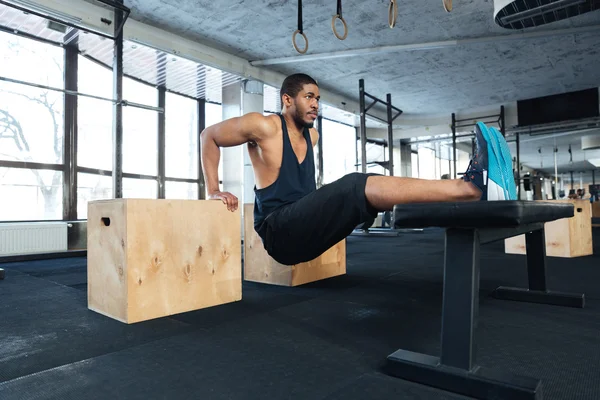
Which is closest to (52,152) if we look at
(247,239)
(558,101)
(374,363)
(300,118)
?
(247,239)

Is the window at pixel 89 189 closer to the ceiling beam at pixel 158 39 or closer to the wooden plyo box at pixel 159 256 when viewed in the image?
the ceiling beam at pixel 158 39

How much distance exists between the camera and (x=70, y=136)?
4.69 meters

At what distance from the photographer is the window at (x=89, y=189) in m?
4.81

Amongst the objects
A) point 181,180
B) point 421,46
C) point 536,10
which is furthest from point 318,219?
point 181,180

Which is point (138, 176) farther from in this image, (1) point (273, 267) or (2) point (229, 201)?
(2) point (229, 201)

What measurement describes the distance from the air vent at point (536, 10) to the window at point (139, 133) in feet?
14.5

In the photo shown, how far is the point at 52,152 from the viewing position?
4.57 m

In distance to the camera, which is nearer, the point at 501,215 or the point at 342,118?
the point at 501,215

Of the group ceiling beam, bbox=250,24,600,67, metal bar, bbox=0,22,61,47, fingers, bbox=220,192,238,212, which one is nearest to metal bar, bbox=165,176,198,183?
ceiling beam, bbox=250,24,600,67

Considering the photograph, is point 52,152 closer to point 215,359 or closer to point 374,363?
point 215,359

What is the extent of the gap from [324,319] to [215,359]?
1.84 ft

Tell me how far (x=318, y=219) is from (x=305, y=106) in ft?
1.93

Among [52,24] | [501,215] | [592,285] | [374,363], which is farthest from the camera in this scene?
[52,24]

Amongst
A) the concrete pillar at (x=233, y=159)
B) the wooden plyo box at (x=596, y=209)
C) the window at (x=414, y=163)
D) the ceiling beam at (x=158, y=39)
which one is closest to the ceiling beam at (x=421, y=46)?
the ceiling beam at (x=158, y=39)
